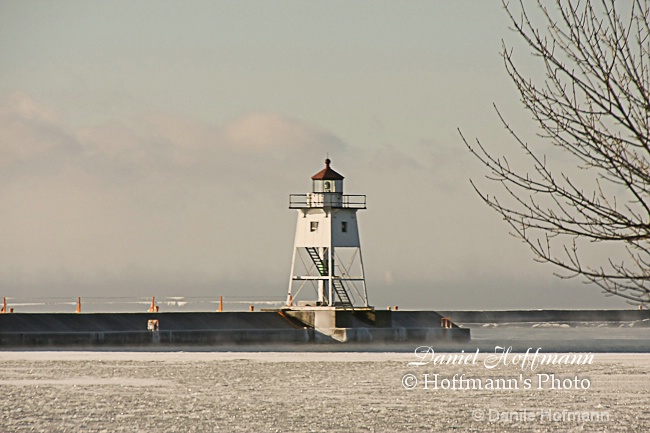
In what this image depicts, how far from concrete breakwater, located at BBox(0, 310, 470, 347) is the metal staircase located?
2.96 ft

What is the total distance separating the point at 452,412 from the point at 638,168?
35.8 feet

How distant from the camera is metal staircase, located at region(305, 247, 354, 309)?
56.9 meters

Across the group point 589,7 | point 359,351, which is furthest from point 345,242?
point 589,7

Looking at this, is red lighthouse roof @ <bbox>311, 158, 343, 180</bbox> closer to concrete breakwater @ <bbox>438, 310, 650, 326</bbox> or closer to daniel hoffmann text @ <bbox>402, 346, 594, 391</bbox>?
daniel hoffmann text @ <bbox>402, 346, 594, 391</bbox>

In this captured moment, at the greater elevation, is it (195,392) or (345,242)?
(345,242)

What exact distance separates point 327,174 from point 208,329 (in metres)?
8.17

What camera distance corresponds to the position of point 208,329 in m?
55.8

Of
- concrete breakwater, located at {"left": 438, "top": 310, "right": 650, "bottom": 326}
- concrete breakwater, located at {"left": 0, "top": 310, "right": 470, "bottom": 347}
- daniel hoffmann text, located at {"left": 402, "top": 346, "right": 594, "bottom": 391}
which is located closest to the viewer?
daniel hoffmann text, located at {"left": 402, "top": 346, "right": 594, "bottom": 391}

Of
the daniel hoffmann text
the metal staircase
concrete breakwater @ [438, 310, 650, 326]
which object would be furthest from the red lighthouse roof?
concrete breakwater @ [438, 310, 650, 326]

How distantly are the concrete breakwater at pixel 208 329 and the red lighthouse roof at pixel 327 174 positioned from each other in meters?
5.62

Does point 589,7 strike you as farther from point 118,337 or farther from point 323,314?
point 323,314

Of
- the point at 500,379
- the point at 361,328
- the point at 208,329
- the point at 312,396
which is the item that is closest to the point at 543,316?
the point at 361,328

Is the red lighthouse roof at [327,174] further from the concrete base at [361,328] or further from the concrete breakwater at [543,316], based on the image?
the concrete breakwater at [543,316]

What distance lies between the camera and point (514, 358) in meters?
43.5
